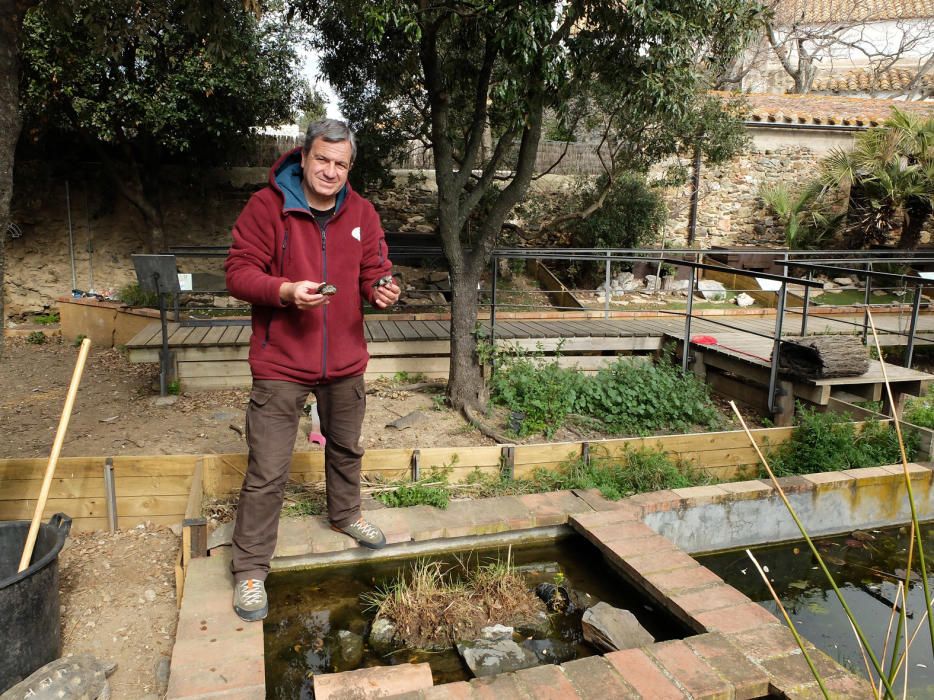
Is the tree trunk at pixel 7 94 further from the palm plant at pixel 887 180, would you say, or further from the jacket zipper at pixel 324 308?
the palm plant at pixel 887 180

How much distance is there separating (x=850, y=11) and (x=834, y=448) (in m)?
20.0

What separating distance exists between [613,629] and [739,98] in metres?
9.95

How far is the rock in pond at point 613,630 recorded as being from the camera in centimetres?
255

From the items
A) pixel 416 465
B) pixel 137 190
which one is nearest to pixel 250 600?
pixel 416 465

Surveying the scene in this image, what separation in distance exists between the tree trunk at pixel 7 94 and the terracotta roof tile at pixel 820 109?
34.5 feet

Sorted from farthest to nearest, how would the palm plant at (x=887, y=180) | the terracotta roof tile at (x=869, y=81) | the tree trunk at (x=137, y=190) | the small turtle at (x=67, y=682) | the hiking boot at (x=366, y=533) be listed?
the terracotta roof tile at (x=869, y=81) < the palm plant at (x=887, y=180) < the tree trunk at (x=137, y=190) < the hiking boot at (x=366, y=533) < the small turtle at (x=67, y=682)

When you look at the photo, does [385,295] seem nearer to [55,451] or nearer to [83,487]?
[55,451]

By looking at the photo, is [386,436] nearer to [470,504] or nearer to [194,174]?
[470,504]

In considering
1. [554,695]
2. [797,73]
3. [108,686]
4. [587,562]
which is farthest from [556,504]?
[797,73]

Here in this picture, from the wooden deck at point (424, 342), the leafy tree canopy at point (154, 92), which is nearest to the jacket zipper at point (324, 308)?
the wooden deck at point (424, 342)

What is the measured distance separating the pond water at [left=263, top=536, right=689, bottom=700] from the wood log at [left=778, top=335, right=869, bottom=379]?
101 inches

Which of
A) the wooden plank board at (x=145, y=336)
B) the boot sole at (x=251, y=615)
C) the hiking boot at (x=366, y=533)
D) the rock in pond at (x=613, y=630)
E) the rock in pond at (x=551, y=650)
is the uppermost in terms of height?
the wooden plank board at (x=145, y=336)

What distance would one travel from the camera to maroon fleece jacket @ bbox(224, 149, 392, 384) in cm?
257

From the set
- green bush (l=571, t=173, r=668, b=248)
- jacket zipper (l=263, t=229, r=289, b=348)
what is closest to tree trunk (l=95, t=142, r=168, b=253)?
green bush (l=571, t=173, r=668, b=248)
